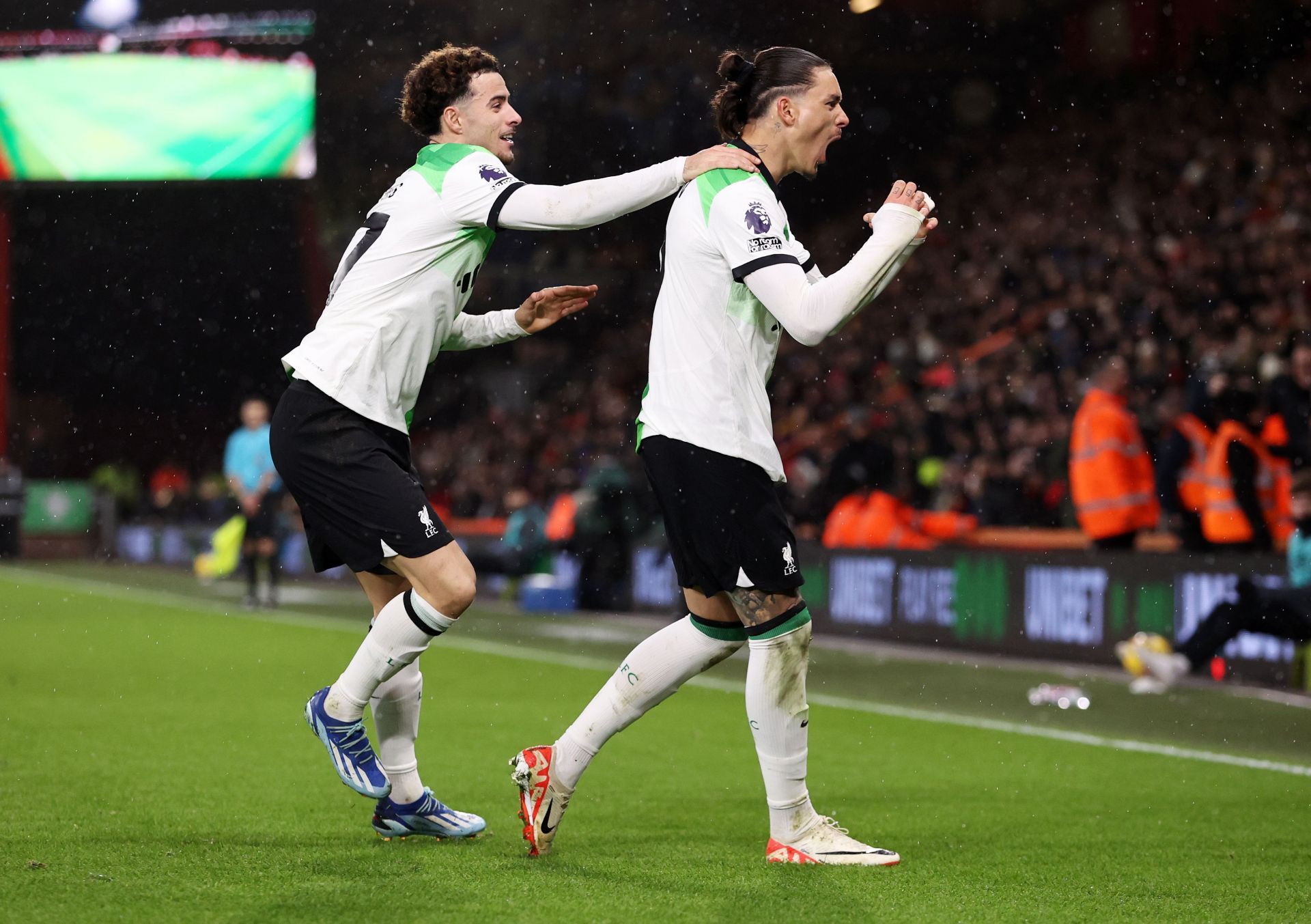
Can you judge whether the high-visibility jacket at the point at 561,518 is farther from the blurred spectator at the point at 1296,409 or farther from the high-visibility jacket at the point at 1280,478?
the blurred spectator at the point at 1296,409

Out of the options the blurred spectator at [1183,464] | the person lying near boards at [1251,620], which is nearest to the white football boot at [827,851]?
the person lying near boards at [1251,620]

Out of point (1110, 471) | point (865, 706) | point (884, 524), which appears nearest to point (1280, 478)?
point (1110, 471)

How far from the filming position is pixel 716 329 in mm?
4141

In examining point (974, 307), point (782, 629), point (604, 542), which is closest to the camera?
point (782, 629)

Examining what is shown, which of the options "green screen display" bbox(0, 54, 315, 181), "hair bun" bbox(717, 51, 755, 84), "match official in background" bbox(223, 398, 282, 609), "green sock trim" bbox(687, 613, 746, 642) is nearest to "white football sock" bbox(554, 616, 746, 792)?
"green sock trim" bbox(687, 613, 746, 642)

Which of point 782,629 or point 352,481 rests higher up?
point 352,481

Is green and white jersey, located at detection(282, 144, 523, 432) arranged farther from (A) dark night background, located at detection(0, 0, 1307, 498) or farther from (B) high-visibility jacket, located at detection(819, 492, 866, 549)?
(A) dark night background, located at detection(0, 0, 1307, 498)

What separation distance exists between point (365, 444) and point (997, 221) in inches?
657

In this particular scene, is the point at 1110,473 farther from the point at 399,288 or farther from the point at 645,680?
the point at 399,288

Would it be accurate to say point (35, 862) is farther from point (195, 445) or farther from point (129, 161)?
point (195, 445)

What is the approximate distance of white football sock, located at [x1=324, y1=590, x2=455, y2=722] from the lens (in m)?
4.26

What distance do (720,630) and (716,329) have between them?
31.9 inches

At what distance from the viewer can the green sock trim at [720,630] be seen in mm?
4293

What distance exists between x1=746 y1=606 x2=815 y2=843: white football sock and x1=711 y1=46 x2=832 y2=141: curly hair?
1328mm
